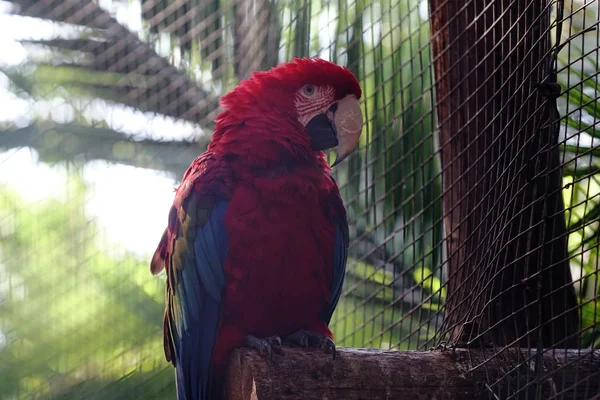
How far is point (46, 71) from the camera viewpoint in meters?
2.74

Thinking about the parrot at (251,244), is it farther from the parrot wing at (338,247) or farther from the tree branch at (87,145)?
the tree branch at (87,145)

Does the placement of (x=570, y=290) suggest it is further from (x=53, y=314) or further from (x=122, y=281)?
(x=53, y=314)

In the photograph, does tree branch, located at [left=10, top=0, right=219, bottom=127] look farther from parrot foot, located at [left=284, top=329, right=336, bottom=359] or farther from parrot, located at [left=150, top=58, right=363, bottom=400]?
parrot foot, located at [left=284, top=329, right=336, bottom=359]

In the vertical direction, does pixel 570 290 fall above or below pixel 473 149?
below

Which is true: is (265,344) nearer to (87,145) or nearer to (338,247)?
(338,247)

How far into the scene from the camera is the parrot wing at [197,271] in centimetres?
150

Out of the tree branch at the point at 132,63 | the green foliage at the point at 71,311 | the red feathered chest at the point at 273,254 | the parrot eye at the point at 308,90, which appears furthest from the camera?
the tree branch at the point at 132,63

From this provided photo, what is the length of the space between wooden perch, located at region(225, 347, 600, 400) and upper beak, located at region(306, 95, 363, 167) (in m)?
0.57

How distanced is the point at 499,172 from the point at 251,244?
56 cm

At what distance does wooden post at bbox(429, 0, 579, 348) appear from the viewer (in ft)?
4.29

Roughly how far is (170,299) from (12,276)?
4.00 ft

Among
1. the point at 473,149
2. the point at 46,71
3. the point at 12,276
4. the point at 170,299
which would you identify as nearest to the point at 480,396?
the point at 473,149

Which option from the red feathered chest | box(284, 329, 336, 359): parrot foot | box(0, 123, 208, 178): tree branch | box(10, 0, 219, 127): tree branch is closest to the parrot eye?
the red feathered chest

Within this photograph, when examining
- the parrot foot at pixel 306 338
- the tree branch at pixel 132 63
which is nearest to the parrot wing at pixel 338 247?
the parrot foot at pixel 306 338
